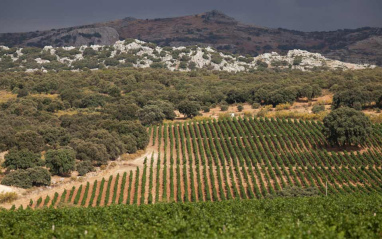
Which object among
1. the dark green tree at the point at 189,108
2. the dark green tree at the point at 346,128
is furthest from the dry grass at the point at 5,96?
the dark green tree at the point at 346,128

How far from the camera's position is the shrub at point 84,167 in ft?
186

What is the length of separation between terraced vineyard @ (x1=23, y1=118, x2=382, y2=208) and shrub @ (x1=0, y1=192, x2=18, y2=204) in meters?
2.32

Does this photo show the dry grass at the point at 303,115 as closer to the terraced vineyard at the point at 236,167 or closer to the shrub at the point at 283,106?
the terraced vineyard at the point at 236,167

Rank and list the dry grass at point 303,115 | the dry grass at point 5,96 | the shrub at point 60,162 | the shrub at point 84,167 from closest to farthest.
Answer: the shrub at point 60,162 < the shrub at point 84,167 < the dry grass at point 303,115 < the dry grass at point 5,96

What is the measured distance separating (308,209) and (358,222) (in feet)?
21.3

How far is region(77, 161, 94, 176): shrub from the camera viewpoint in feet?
186

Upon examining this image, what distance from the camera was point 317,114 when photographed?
81750mm

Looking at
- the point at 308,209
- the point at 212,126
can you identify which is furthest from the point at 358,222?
the point at 212,126

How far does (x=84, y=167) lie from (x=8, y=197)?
12.0 m

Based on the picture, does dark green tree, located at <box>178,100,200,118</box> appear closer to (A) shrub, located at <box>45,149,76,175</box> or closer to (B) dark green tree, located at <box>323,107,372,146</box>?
(B) dark green tree, located at <box>323,107,372,146</box>

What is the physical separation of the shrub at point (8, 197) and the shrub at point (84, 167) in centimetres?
1025

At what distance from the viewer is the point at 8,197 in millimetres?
47125

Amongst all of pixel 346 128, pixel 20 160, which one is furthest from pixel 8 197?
pixel 346 128

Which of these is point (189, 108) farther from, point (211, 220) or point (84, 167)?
point (211, 220)
